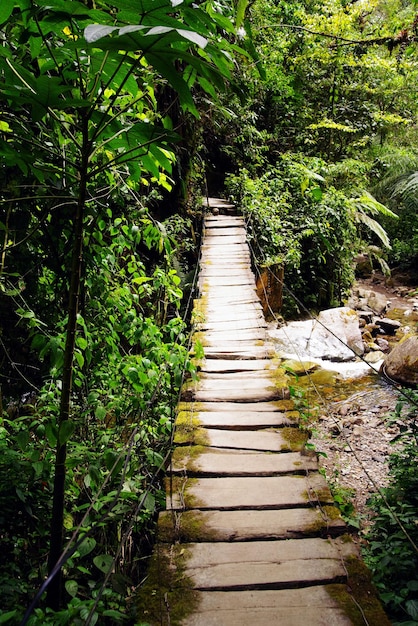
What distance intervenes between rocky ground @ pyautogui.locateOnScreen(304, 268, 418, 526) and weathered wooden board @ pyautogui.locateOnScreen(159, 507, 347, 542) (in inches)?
58.9

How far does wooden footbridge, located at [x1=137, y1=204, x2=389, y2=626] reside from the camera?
1455mm

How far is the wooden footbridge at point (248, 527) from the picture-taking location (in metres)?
1.46

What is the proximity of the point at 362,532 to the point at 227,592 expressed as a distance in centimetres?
230

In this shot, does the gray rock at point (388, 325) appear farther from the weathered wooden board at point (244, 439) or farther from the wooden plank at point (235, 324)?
the weathered wooden board at point (244, 439)

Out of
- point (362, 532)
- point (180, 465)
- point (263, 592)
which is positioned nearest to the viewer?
point (263, 592)

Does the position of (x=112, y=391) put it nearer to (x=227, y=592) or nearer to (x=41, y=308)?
(x=41, y=308)


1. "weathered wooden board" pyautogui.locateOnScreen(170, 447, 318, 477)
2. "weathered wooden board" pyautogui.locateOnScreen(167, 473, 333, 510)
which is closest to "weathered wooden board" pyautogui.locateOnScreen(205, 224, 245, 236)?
"weathered wooden board" pyautogui.locateOnScreen(170, 447, 318, 477)

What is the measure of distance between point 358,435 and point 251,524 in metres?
3.44

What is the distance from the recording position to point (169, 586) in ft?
5.05

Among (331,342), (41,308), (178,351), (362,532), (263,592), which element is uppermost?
(41,308)

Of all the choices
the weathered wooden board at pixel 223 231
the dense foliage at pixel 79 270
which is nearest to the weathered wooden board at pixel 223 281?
the weathered wooden board at pixel 223 231

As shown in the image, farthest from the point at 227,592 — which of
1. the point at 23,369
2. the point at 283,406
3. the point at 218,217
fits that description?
the point at 218,217

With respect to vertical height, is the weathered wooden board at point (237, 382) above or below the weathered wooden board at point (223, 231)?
below

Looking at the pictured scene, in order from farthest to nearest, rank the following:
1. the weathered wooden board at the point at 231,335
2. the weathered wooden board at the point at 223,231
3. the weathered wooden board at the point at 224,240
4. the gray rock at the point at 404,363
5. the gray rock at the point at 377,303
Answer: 1. the gray rock at the point at 377,303
2. the weathered wooden board at the point at 223,231
3. the weathered wooden board at the point at 224,240
4. the gray rock at the point at 404,363
5. the weathered wooden board at the point at 231,335
